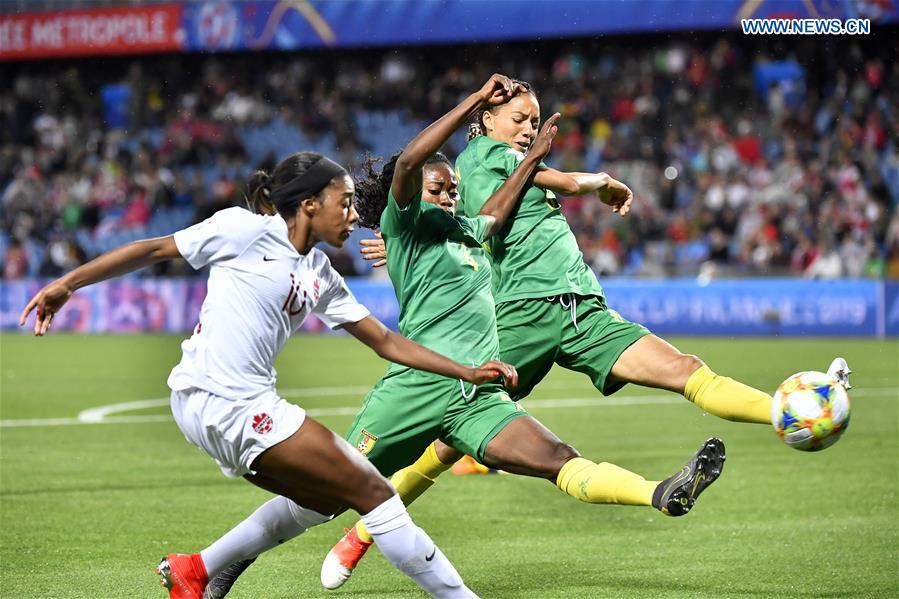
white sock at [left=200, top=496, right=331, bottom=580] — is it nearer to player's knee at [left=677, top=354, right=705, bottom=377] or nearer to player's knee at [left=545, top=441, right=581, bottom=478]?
player's knee at [left=545, top=441, right=581, bottom=478]

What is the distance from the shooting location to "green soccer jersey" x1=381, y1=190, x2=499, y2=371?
19.5 ft

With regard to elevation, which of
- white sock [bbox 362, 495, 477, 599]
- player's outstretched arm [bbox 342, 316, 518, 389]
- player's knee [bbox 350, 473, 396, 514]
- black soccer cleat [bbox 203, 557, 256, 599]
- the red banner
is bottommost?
the red banner

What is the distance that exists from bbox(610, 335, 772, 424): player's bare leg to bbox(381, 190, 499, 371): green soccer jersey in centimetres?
102

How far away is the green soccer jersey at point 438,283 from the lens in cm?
596

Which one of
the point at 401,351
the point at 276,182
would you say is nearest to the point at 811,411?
the point at 401,351

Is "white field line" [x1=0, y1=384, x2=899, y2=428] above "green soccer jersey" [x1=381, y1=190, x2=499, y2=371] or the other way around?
the other way around

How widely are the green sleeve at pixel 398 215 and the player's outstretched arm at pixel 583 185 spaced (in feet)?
3.25

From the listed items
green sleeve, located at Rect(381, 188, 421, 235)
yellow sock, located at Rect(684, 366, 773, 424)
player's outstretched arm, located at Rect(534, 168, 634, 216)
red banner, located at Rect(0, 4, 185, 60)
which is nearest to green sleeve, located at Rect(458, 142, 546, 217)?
player's outstretched arm, located at Rect(534, 168, 634, 216)

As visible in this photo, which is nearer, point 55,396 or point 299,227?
point 299,227

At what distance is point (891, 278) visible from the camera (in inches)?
884

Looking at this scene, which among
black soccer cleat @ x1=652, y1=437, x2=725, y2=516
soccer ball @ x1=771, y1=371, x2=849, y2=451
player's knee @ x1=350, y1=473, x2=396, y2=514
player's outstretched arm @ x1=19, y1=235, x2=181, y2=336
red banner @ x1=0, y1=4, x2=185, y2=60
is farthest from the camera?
red banner @ x1=0, y1=4, x2=185, y2=60

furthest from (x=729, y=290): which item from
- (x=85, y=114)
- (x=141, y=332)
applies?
(x=85, y=114)

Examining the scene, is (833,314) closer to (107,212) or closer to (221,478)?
(221,478)

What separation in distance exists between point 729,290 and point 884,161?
15.9ft
